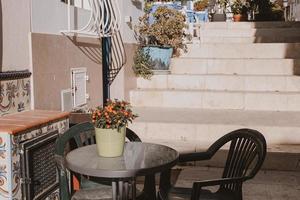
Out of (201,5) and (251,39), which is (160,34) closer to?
(251,39)

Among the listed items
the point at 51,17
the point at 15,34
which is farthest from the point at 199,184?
the point at 51,17

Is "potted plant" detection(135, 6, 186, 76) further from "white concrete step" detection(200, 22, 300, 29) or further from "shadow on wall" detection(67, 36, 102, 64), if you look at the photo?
"white concrete step" detection(200, 22, 300, 29)

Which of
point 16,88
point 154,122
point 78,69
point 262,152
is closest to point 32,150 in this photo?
point 16,88

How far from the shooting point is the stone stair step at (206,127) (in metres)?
5.19

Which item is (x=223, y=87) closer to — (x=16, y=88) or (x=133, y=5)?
(x=133, y=5)

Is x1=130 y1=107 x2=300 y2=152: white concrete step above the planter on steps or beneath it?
beneath

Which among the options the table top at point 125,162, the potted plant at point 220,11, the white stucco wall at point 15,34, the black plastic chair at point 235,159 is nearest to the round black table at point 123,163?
the table top at point 125,162

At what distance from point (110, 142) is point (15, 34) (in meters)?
1.28

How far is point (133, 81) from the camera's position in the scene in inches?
271

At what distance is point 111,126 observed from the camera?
2658 mm

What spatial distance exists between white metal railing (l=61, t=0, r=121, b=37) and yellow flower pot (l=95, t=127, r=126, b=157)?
6.38ft

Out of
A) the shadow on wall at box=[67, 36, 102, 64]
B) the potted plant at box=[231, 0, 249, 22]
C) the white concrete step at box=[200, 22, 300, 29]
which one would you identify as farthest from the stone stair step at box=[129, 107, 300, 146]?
the potted plant at box=[231, 0, 249, 22]

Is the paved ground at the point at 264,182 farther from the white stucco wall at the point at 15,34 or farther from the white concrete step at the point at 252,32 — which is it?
the white concrete step at the point at 252,32

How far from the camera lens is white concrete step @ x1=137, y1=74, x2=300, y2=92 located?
6668mm
